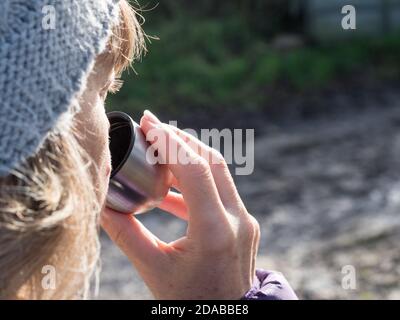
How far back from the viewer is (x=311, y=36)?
8.66m

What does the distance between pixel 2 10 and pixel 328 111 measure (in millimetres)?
6155

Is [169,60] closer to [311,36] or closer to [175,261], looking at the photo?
[311,36]

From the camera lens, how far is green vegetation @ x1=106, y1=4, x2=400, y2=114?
7.19 meters

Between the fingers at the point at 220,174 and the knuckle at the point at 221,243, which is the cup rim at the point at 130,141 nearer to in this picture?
the fingers at the point at 220,174

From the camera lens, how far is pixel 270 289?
1.31m

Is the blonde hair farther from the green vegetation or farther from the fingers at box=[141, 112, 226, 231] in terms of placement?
the green vegetation

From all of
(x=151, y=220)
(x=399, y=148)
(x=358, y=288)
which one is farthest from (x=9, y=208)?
(x=399, y=148)

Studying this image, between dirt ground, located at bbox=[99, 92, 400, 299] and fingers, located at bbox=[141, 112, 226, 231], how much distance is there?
2.35 meters

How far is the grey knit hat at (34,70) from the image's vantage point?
0.88 m

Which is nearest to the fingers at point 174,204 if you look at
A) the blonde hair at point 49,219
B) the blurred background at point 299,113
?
the blonde hair at point 49,219

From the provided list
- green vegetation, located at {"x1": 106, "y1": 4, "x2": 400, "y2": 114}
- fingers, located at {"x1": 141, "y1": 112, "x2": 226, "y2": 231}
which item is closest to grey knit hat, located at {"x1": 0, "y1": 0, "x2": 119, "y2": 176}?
fingers, located at {"x1": 141, "y1": 112, "x2": 226, "y2": 231}

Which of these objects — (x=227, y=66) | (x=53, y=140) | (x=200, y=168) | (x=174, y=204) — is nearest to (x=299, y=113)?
(x=227, y=66)

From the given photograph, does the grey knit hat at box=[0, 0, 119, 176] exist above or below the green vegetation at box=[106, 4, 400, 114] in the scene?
below

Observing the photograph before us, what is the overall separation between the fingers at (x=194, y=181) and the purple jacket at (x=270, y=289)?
0.14 metres
